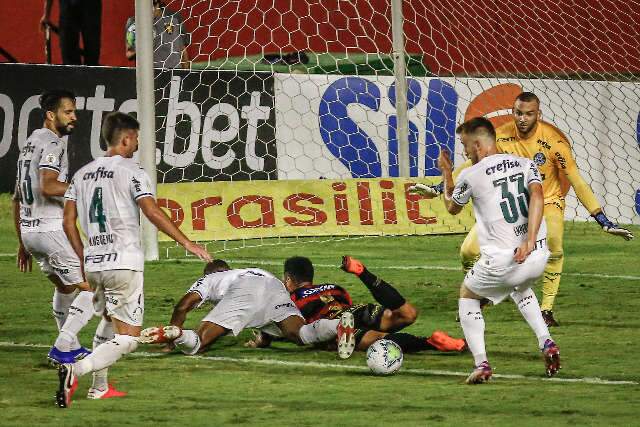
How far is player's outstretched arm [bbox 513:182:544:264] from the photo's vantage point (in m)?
8.45

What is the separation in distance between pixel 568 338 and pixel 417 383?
7.41 ft

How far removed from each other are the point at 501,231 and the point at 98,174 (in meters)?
2.50

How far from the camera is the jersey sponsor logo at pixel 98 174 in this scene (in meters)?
7.86

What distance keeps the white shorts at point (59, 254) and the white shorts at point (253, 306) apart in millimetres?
1031

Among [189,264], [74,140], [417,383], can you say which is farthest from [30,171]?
[74,140]

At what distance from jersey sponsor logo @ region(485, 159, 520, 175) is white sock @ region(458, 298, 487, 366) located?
80 centimetres

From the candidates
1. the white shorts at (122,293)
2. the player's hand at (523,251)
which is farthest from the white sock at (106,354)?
the player's hand at (523,251)

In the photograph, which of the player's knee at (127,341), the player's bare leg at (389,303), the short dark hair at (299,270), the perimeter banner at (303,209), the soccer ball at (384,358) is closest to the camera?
the player's knee at (127,341)

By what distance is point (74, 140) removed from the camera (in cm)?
1656

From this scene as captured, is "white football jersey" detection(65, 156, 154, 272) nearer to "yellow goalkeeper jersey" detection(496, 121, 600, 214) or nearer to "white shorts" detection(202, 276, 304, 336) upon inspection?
"white shorts" detection(202, 276, 304, 336)

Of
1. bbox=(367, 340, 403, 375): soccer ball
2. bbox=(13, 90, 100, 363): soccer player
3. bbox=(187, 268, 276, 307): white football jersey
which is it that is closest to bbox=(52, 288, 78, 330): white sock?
bbox=(13, 90, 100, 363): soccer player

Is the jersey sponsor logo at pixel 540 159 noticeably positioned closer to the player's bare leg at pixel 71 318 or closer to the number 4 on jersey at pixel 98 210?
the player's bare leg at pixel 71 318

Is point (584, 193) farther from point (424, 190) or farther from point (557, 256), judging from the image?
point (424, 190)

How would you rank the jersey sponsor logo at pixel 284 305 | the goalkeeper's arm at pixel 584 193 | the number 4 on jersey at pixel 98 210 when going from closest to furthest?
1. the number 4 on jersey at pixel 98 210
2. the jersey sponsor logo at pixel 284 305
3. the goalkeeper's arm at pixel 584 193
